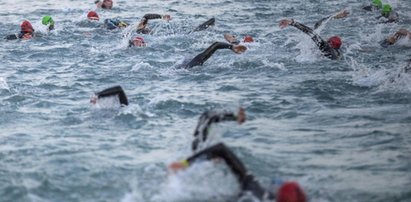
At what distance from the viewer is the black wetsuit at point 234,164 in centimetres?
552

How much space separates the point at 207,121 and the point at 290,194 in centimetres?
152

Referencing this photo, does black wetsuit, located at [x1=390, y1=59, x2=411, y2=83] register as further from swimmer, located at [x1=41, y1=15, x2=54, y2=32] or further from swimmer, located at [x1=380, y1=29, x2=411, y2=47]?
swimmer, located at [x1=41, y1=15, x2=54, y2=32]

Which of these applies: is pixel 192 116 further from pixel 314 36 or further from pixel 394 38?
pixel 394 38

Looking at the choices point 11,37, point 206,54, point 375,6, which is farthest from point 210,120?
point 375,6

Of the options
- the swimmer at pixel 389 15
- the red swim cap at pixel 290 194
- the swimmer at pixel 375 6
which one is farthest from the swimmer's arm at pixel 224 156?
the swimmer at pixel 375 6

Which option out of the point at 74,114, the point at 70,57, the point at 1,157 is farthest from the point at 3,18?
the point at 1,157

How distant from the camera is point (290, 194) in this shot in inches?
190

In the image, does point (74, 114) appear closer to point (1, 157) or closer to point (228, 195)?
point (1, 157)

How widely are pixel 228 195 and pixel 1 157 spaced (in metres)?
3.48

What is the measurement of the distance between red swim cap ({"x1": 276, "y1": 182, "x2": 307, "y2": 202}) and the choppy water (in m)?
1.16

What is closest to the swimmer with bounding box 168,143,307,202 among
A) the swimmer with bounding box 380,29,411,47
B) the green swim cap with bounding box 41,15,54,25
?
the swimmer with bounding box 380,29,411,47

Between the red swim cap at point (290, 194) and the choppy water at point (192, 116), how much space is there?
116cm

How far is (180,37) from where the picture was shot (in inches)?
655

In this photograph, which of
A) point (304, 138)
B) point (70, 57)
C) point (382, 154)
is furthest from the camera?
point (70, 57)
